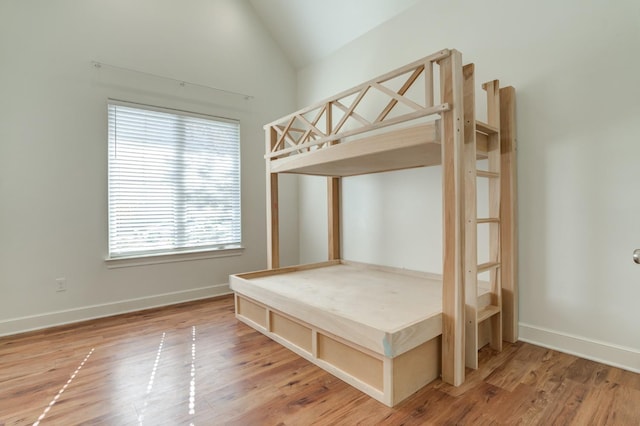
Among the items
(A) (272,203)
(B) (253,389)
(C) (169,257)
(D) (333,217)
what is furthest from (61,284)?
(D) (333,217)

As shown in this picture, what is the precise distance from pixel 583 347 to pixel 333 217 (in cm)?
231

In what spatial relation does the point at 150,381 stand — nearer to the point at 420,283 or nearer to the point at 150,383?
the point at 150,383

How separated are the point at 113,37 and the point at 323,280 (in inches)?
116

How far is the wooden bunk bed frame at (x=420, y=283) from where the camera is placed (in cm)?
168

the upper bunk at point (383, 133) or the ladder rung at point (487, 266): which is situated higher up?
the upper bunk at point (383, 133)

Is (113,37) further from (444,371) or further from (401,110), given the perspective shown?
(444,371)

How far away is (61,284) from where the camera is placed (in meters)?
2.79

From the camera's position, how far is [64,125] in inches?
110

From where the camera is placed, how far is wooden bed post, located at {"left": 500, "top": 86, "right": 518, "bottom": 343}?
7.23 ft

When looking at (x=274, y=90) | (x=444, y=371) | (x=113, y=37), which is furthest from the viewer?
(x=274, y=90)

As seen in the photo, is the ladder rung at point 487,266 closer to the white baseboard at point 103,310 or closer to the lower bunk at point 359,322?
the lower bunk at point 359,322

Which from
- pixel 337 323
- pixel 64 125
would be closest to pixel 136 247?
pixel 64 125

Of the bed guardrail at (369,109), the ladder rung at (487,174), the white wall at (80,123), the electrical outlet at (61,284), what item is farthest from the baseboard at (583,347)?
the electrical outlet at (61,284)

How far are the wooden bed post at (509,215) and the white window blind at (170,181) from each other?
2714mm
